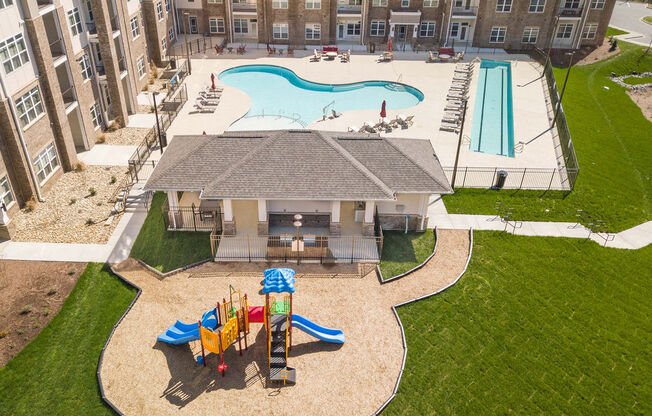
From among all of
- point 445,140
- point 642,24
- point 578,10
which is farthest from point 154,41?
point 642,24

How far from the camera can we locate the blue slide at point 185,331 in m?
21.0

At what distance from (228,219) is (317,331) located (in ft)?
29.6

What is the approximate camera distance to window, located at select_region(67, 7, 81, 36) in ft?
112

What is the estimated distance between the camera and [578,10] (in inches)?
2259

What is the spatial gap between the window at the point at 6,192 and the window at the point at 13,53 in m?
6.01

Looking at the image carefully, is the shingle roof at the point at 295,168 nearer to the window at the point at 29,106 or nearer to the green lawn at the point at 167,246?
the green lawn at the point at 167,246

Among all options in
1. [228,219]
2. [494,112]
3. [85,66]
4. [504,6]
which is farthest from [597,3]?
[85,66]

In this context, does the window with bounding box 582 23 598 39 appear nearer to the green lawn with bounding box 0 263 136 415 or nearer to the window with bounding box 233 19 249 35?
the window with bounding box 233 19 249 35

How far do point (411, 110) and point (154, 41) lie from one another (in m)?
25.8

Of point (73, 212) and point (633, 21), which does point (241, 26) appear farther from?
point (633, 21)

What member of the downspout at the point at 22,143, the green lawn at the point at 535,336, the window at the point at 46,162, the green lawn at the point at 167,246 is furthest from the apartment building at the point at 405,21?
the green lawn at the point at 535,336

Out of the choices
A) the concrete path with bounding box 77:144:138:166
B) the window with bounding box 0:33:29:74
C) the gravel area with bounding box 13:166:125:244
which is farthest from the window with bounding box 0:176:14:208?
the concrete path with bounding box 77:144:138:166

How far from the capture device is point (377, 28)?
59250 mm

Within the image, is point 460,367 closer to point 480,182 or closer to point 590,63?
point 480,182
